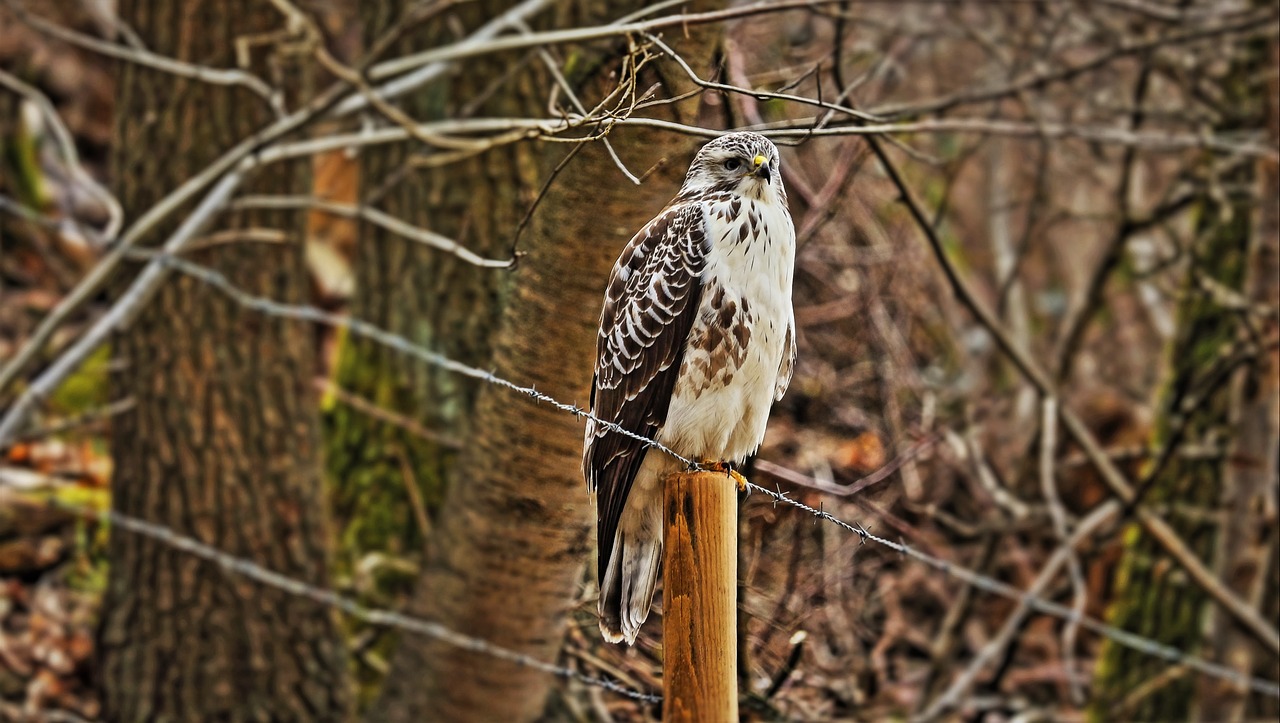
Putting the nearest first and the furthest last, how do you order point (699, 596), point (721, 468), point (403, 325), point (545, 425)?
point (699, 596)
point (721, 468)
point (545, 425)
point (403, 325)

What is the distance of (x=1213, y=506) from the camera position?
6.04 metres

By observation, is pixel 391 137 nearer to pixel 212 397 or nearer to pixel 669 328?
pixel 212 397

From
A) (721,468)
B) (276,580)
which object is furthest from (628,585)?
(276,580)

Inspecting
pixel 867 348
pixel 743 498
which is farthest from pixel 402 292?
pixel 743 498

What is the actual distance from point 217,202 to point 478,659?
5.68 feet

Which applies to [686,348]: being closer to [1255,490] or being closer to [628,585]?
[628,585]

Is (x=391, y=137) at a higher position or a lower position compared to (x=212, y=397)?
higher

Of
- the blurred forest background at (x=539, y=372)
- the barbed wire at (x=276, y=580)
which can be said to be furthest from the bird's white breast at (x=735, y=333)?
the barbed wire at (x=276, y=580)

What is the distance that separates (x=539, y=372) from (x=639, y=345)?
0.85 ft

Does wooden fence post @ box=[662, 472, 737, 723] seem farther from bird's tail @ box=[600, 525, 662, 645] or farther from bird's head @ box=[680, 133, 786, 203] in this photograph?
bird's head @ box=[680, 133, 786, 203]

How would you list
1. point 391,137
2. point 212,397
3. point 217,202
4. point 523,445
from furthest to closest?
point 212,397 → point 217,202 → point 391,137 → point 523,445

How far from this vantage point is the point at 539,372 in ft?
7.20

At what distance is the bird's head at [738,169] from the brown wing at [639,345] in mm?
39

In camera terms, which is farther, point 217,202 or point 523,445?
point 217,202
